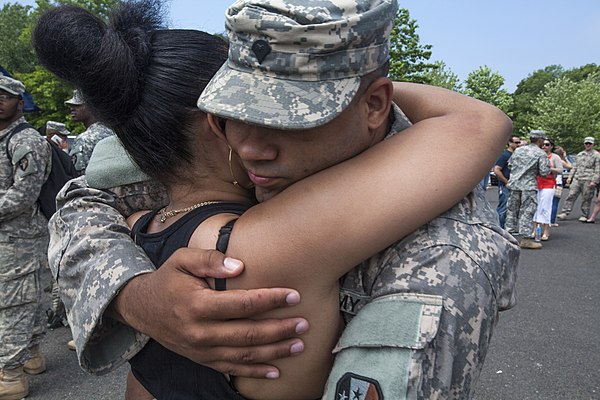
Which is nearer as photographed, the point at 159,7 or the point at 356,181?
the point at 356,181

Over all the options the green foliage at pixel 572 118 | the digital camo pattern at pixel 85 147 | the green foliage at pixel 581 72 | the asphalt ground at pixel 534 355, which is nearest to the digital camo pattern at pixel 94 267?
the asphalt ground at pixel 534 355

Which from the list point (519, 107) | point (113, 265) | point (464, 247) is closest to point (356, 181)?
point (464, 247)

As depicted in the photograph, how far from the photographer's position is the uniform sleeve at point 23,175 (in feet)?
12.6

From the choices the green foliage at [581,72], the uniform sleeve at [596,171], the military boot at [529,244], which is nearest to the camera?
the military boot at [529,244]

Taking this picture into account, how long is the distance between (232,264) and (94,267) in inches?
19.1

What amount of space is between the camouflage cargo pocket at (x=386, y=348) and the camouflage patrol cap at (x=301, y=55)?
343mm

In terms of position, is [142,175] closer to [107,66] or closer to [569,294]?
[107,66]

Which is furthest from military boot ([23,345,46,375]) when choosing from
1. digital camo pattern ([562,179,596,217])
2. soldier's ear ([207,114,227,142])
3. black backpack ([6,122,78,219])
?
digital camo pattern ([562,179,596,217])

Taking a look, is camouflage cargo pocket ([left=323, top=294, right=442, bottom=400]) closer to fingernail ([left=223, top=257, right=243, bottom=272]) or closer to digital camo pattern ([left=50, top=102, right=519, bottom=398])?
digital camo pattern ([left=50, top=102, right=519, bottom=398])

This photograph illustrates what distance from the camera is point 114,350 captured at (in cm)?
131

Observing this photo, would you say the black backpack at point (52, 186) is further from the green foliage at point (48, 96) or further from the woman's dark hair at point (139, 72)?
the green foliage at point (48, 96)

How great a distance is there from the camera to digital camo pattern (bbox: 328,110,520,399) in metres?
0.88

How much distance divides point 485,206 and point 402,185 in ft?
0.83

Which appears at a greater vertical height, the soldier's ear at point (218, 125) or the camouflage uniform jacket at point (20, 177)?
the soldier's ear at point (218, 125)
